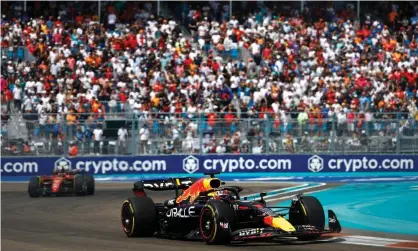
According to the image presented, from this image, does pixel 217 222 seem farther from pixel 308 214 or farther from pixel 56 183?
pixel 56 183

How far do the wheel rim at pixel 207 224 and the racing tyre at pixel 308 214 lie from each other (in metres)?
1.43

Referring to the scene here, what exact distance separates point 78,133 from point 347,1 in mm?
14490

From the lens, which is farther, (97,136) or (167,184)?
(97,136)

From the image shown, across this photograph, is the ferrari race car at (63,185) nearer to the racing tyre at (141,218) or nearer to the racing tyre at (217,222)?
the racing tyre at (141,218)

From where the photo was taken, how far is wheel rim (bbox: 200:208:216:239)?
14484 millimetres

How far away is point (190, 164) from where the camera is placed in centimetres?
3328

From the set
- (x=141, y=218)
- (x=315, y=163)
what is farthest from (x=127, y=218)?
(x=315, y=163)

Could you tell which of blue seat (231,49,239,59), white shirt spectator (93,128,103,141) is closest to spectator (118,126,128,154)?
white shirt spectator (93,128,103,141)

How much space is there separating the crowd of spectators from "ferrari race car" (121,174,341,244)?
1615cm

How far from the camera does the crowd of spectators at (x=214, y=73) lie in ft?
108

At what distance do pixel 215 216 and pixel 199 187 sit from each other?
149 cm

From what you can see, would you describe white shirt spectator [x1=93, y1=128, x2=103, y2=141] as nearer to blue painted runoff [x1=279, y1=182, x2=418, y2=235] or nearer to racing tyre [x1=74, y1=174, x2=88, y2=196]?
racing tyre [x1=74, y1=174, x2=88, y2=196]

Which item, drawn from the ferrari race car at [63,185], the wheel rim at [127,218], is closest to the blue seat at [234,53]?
the ferrari race car at [63,185]

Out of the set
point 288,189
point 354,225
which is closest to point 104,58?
point 288,189
